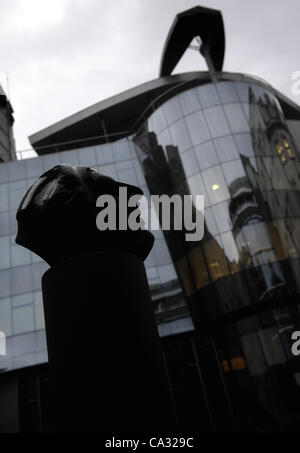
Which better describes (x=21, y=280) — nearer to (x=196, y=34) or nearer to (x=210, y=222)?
(x=210, y=222)

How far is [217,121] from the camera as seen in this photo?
19484mm

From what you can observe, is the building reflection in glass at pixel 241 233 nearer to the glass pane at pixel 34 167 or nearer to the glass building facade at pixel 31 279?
the glass building facade at pixel 31 279

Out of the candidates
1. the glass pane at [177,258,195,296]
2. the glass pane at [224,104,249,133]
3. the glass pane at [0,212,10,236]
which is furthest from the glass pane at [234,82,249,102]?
the glass pane at [0,212,10,236]

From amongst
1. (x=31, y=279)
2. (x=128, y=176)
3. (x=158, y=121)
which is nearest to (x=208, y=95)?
(x=158, y=121)

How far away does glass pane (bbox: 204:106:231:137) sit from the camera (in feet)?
63.1

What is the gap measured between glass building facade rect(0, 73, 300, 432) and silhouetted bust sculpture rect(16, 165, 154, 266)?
13.3 meters

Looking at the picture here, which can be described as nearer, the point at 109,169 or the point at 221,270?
the point at 221,270

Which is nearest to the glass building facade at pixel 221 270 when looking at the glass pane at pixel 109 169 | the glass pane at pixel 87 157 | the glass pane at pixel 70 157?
the glass pane at pixel 109 169

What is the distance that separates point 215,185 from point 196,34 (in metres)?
14.3

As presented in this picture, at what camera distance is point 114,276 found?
3.94 metres
